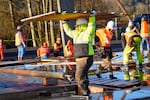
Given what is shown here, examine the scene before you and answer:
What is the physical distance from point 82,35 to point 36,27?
34.7 metres

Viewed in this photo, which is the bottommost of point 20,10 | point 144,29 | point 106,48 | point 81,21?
point 106,48

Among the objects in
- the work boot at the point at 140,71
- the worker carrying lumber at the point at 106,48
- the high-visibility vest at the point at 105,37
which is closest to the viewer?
the work boot at the point at 140,71

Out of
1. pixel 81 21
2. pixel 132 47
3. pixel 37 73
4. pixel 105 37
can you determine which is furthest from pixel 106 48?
pixel 81 21

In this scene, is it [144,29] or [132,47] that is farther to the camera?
[144,29]

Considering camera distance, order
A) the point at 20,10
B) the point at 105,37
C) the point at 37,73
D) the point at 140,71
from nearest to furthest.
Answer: the point at 140,71 → the point at 37,73 → the point at 105,37 → the point at 20,10

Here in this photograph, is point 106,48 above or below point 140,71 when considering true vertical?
above

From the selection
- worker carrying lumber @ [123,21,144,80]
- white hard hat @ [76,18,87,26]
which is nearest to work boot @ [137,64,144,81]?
worker carrying lumber @ [123,21,144,80]

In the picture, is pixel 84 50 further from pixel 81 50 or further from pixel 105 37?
pixel 105 37

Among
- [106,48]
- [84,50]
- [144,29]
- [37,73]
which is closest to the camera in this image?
[84,50]

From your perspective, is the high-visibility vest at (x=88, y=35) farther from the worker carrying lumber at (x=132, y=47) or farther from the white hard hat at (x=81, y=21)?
the worker carrying lumber at (x=132, y=47)

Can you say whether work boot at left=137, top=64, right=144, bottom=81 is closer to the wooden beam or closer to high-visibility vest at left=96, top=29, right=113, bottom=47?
high-visibility vest at left=96, top=29, right=113, bottom=47

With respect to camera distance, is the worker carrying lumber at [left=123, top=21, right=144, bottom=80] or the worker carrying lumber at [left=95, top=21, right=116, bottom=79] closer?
the worker carrying lumber at [left=123, top=21, right=144, bottom=80]

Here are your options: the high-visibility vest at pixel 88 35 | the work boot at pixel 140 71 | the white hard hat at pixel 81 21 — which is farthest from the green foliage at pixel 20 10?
the high-visibility vest at pixel 88 35

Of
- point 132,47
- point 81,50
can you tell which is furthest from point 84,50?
point 132,47
